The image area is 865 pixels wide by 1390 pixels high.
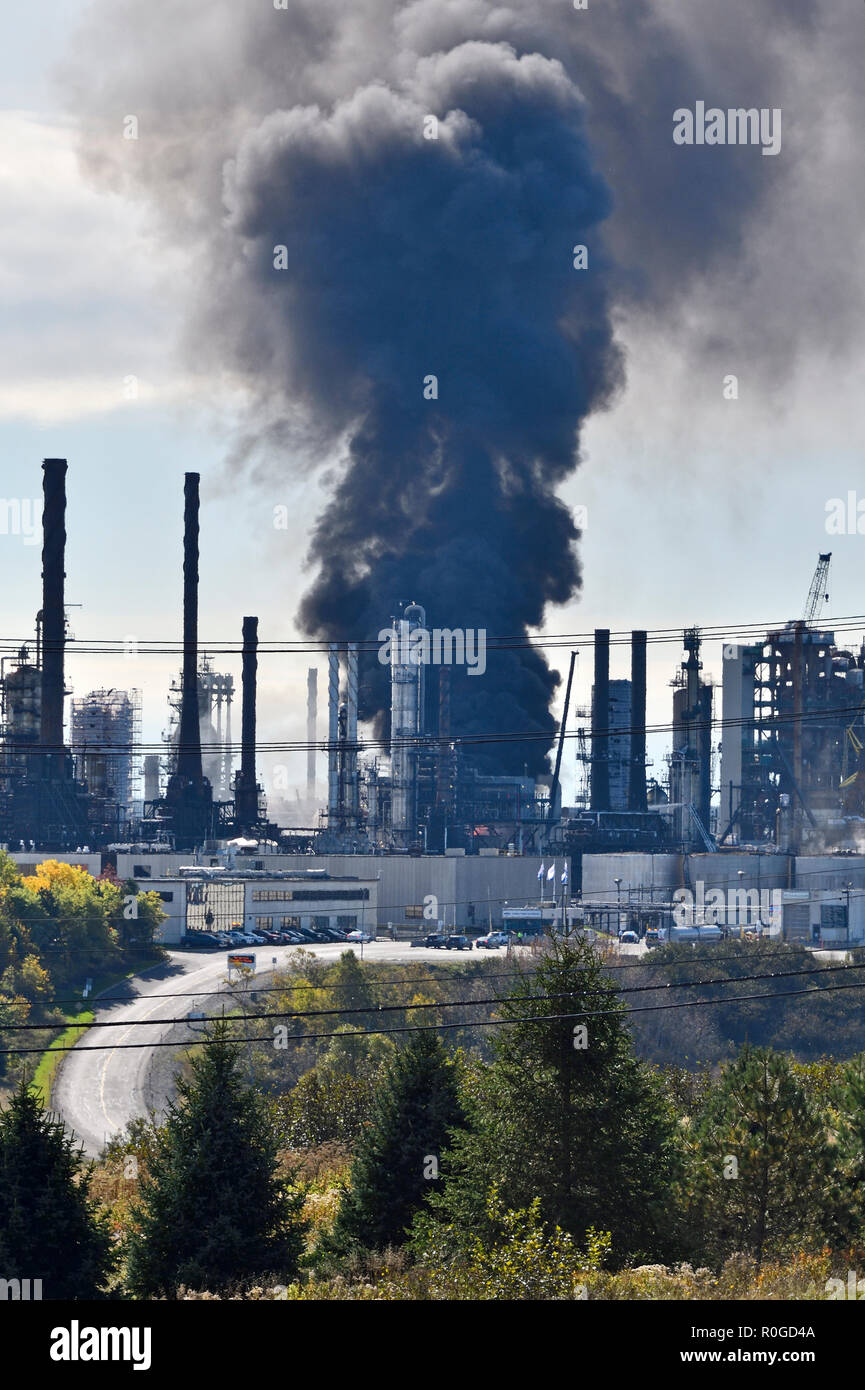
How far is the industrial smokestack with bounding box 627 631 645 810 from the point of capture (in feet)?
286

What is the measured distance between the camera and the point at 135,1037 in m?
59.4

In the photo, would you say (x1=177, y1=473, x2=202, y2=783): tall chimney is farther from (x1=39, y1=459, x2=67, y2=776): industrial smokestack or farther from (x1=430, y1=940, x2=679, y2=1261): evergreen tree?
(x1=430, y1=940, x2=679, y2=1261): evergreen tree

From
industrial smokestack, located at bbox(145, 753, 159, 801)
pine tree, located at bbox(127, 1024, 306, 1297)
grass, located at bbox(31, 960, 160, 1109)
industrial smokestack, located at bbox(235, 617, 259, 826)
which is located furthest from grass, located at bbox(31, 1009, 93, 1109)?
industrial smokestack, located at bbox(145, 753, 159, 801)

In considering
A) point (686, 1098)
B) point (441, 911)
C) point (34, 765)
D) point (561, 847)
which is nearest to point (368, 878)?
point (441, 911)

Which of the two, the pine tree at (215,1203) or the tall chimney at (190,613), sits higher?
the tall chimney at (190,613)

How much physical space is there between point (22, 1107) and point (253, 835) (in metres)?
66.8

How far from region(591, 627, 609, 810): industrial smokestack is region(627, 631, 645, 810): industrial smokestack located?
1.42 metres

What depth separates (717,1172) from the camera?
931 inches

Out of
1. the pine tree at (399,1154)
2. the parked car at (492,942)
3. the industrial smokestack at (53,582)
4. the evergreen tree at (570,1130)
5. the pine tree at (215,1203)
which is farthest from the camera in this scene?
the industrial smokestack at (53,582)

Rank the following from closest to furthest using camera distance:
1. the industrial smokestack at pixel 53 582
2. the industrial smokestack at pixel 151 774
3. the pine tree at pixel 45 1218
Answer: the pine tree at pixel 45 1218 → the industrial smokestack at pixel 53 582 → the industrial smokestack at pixel 151 774

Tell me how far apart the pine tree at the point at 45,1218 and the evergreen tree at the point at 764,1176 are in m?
8.25

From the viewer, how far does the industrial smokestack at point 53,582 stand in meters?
80.2

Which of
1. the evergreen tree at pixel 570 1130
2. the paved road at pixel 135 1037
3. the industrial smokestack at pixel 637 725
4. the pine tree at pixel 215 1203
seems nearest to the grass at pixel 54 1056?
the paved road at pixel 135 1037

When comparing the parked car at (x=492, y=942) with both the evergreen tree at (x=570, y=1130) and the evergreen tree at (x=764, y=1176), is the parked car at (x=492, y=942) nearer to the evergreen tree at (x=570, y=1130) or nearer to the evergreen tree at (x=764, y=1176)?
the evergreen tree at (x=764, y=1176)
